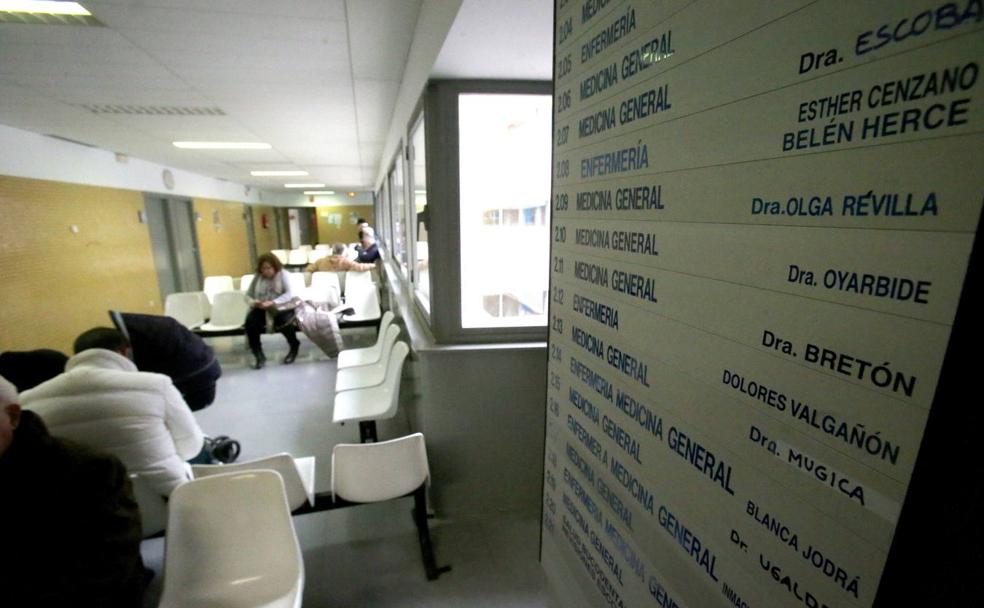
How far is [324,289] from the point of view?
5953 millimetres

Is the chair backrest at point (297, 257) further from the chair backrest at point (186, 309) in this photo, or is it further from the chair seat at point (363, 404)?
the chair seat at point (363, 404)

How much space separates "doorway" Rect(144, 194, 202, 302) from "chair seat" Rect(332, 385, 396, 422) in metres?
6.49

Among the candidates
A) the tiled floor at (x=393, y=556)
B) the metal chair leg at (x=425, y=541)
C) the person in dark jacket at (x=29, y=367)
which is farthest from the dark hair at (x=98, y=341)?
the metal chair leg at (x=425, y=541)

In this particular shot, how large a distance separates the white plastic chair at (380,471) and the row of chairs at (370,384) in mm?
643

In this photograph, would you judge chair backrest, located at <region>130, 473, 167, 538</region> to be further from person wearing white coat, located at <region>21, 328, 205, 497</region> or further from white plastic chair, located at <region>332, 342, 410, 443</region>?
white plastic chair, located at <region>332, 342, 410, 443</region>

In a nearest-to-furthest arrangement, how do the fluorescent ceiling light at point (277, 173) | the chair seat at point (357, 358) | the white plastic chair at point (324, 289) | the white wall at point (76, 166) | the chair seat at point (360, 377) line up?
1. the chair seat at point (360, 377)
2. the chair seat at point (357, 358)
3. the white wall at point (76, 166)
4. the white plastic chair at point (324, 289)
5. the fluorescent ceiling light at point (277, 173)

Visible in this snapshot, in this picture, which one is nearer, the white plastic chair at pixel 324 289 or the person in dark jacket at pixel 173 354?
the person in dark jacket at pixel 173 354

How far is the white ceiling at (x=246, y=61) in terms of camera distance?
1840mm

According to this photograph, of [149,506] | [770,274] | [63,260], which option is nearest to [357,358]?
[149,506]

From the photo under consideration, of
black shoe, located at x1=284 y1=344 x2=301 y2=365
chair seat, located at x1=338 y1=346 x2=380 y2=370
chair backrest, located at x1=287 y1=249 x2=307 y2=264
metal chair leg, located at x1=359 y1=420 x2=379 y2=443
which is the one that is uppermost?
chair backrest, located at x1=287 y1=249 x2=307 y2=264

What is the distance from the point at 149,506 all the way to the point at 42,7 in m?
2.35

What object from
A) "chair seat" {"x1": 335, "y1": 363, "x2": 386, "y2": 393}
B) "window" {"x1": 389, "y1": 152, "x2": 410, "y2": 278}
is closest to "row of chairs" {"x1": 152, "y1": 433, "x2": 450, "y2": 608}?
"chair seat" {"x1": 335, "y1": 363, "x2": 386, "y2": 393}

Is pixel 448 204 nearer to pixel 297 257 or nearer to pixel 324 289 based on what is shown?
pixel 324 289

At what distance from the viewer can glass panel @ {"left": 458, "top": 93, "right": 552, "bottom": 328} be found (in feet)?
7.86
